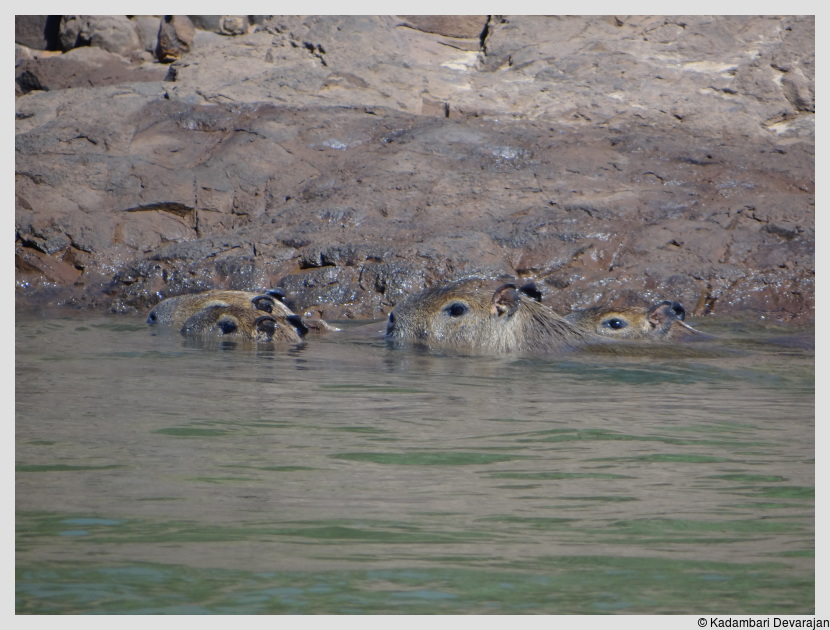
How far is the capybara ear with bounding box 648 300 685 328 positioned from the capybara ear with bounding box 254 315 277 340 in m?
3.41

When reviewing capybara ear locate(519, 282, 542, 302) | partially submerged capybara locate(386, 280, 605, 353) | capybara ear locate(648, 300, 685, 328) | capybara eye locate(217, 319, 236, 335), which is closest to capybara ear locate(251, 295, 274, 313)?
capybara eye locate(217, 319, 236, 335)

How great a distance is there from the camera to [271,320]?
31.9ft

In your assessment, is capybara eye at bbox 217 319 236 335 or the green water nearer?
the green water

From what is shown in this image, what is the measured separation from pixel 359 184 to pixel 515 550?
34.6 feet

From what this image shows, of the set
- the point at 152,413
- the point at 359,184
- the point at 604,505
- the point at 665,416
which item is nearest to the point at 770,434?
the point at 665,416

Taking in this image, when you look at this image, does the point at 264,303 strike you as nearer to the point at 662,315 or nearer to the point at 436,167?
the point at 662,315

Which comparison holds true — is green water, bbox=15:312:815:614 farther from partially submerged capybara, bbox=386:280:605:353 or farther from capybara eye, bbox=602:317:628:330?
capybara eye, bbox=602:317:628:330

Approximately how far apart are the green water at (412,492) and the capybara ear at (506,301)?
1631mm

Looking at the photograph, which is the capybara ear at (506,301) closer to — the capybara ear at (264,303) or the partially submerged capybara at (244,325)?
the partially submerged capybara at (244,325)

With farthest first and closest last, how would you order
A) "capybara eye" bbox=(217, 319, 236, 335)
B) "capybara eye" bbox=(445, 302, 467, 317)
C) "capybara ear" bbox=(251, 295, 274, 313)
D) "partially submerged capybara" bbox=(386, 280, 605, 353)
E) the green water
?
"capybara ear" bbox=(251, 295, 274, 313), "capybara eye" bbox=(217, 319, 236, 335), "capybara eye" bbox=(445, 302, 467, 317), "partially submerged capybara" bbox=(386, 280, 605, 353), the green water

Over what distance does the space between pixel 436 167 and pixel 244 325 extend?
508cm

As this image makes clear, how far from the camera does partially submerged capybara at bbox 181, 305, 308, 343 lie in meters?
9.79

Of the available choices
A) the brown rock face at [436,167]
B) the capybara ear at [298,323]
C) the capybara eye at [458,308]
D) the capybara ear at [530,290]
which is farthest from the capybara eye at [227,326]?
the capybara ear at [530,290]

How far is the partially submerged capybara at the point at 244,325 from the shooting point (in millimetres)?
9789
